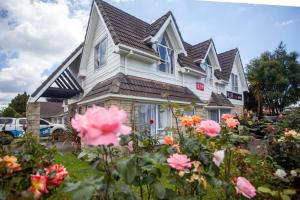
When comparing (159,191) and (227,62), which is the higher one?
(227,62)

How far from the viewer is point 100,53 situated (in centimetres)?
813

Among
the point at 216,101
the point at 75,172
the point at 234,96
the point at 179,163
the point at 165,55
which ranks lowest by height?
the point at 75,172

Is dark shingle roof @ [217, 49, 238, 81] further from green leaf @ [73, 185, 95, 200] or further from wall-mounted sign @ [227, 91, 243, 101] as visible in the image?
green leaf @ [73, 185, 95, 200]

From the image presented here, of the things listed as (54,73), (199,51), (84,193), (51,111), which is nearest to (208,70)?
(199,51)

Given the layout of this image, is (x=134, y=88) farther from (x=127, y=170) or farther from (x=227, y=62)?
(x=227, y=62)

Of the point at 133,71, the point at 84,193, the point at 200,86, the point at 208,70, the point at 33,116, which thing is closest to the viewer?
the point at 84,193

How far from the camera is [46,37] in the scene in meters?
5.86

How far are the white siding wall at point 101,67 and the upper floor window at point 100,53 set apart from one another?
144 millimetres

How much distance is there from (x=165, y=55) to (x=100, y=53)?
8.42 ft

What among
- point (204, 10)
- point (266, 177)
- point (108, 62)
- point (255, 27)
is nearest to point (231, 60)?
point (255, 27)

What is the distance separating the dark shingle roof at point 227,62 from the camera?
12.7 m

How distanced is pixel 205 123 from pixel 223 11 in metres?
6.32

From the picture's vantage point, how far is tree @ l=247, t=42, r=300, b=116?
15.1m

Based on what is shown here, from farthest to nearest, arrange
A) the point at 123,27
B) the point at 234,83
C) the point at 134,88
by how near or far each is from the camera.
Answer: the point at 234,83, the point at 123,27, the point at 134,88
